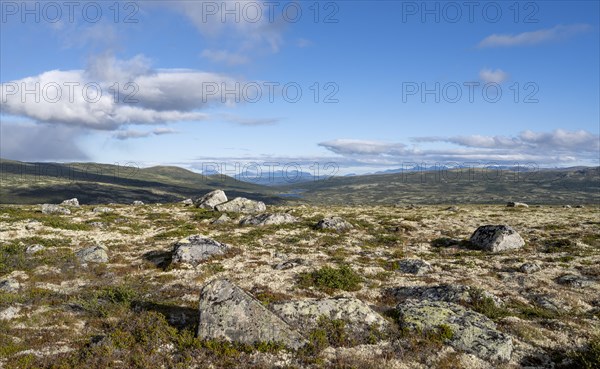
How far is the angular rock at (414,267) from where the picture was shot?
92.6 ft

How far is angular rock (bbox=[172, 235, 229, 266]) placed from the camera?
29188 mm

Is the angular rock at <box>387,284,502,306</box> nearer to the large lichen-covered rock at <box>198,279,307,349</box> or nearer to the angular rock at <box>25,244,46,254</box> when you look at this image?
the large lichen-covered rock at <box>198,279,307,349</box>

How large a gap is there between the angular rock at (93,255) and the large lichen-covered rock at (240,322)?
18312 mm

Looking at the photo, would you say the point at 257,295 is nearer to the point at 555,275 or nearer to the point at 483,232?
the point at 555,275

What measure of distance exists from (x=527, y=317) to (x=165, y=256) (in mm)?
26664

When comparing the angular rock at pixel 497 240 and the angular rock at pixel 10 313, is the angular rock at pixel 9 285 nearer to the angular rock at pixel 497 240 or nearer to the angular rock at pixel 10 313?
the angular rock at pixel 10 313

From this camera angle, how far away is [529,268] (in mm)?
27578

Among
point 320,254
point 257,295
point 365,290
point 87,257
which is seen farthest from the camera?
point 320,254

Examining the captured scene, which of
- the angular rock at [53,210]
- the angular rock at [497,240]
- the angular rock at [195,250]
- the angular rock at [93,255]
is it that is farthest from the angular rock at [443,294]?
the angular rock at [53,210]

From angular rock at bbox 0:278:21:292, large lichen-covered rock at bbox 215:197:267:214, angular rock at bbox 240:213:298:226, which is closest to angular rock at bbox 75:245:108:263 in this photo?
angular rock at bbox 0:278:21:292

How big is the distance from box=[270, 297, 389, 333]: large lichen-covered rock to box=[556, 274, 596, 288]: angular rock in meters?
15.7

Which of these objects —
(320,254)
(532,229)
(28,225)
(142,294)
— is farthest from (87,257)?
(532,229)

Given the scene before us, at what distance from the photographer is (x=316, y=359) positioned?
14086mm

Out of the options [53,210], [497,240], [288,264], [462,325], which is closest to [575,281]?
[497,240]
